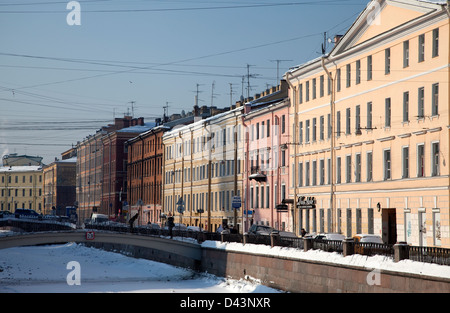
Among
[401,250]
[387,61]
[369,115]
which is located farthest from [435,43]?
[401,250]

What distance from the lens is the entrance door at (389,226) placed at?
54219 mm

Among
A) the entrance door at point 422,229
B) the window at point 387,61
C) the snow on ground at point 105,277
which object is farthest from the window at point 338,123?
the entrance door at point 422,229

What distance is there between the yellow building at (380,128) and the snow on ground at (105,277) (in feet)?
28.8

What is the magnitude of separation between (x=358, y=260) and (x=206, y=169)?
5539 cm

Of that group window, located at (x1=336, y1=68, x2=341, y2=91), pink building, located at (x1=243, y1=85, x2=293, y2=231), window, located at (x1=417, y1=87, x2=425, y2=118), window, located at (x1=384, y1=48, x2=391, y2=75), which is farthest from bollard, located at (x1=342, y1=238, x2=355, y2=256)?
pink building, located at (x1=243, y1=85, x2=293, y2=231)

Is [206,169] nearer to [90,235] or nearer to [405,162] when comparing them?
[90,235]

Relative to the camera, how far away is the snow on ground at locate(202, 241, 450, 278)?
105 feet

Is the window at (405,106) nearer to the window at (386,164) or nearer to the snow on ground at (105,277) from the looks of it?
the window at (386,164)

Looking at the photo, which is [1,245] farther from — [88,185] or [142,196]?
[88,185]

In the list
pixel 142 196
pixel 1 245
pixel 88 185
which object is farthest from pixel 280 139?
pixel 88 185

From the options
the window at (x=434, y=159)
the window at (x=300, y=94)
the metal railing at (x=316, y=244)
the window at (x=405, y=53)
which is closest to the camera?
the metal railing at (x=316, y=244)

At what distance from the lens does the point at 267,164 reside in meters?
76.1

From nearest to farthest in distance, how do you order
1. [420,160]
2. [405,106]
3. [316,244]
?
[316,244]
[420,160]
[405,106]

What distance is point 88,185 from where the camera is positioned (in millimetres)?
156500
